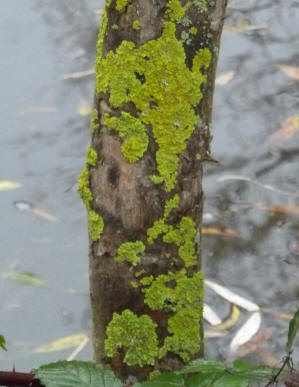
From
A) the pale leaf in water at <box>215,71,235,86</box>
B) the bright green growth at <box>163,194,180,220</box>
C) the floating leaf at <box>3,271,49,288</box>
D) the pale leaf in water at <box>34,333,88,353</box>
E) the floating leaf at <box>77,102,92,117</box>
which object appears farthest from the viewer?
the pale leaf in water at <box>215,71,235,86</box>

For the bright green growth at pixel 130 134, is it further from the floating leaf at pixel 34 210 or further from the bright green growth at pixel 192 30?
the floating leaf at pixel 34 210

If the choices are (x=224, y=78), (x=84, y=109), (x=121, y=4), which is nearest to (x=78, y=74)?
(x=84, y=109)

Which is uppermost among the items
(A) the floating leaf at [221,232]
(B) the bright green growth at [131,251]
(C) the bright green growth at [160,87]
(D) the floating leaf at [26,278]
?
(C) the bright green growth at [160,87]

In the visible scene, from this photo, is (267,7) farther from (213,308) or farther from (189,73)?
(189,73)

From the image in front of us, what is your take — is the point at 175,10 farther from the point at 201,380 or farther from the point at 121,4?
the point at 201,380

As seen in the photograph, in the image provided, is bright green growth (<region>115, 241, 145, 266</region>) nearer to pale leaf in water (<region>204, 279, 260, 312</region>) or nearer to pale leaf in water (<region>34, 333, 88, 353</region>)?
pale leaf in water (<region>34, 333, 88, 353</region>)

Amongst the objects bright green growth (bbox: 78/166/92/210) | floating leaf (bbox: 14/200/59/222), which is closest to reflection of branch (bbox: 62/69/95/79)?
floating leaf (bbox: 14/200/59/222)

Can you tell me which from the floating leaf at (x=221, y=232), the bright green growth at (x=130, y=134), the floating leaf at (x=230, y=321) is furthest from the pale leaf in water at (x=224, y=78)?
the bright green growth at (x=130, y=134)
